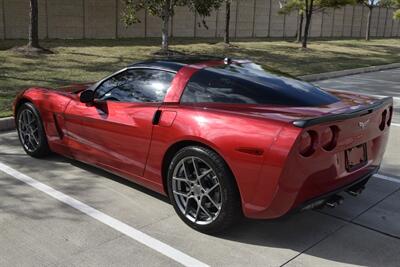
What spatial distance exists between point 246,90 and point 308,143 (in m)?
0.89

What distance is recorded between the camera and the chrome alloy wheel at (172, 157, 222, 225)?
12.4ft

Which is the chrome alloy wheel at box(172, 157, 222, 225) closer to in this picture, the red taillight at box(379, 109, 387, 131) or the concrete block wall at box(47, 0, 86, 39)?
the red taillight at box(379, 109, 387, 131)

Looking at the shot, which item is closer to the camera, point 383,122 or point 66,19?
point 383,122

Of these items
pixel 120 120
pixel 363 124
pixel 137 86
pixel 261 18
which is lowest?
pixel 120 120

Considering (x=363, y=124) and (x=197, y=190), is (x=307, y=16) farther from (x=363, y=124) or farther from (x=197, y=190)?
(x=197, y=190)

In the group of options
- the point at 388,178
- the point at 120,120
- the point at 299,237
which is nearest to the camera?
the point at 299,237

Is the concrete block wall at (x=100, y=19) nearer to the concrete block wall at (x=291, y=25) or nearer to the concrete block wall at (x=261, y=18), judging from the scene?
the concrete block wall at (x=261, y=18)

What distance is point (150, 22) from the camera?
23812 millimetres

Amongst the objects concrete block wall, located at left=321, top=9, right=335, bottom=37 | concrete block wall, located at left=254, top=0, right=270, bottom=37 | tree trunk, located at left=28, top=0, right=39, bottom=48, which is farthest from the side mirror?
concrete block wall, located at left=321, top=9, right=335, bottom=37

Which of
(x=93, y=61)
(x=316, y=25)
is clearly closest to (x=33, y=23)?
(x=93, y=61)

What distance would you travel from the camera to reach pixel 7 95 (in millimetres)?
8852

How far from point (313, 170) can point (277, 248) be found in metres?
0.70

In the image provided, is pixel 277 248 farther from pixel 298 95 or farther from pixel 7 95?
pixel 7 95

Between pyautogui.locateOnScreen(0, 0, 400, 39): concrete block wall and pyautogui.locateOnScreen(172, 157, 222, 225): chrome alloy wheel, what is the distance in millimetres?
16736
